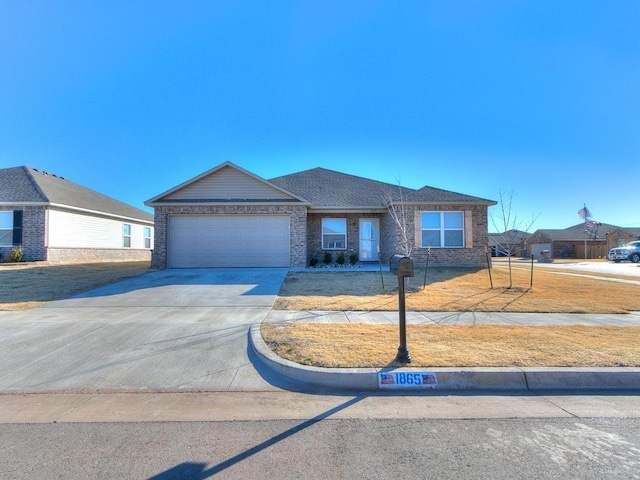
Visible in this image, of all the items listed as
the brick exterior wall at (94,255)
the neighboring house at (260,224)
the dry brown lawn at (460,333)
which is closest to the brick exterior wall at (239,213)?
the neighboring house at (260,224)

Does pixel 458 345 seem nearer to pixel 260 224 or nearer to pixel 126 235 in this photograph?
pixel 260 224

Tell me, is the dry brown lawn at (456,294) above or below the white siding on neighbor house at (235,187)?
below

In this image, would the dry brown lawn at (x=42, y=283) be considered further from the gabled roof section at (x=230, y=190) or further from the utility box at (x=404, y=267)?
the utility box at (x=404, y=267)

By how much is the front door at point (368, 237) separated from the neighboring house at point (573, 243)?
135 feet

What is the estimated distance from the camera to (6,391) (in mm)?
4281

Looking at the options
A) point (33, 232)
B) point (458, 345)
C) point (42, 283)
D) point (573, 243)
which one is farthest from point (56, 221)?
point (573, 243)

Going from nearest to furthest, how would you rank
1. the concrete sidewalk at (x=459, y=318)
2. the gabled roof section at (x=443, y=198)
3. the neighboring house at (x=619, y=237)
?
the concrete sidewalk at (x=459, y=318), the gabled roof section at (x=443, y=198), the neighboring house at (x=619, y=237)

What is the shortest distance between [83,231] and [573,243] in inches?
2311

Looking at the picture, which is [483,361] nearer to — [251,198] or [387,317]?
[387,317]

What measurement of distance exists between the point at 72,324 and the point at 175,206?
9.30 metres

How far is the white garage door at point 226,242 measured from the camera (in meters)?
15.9

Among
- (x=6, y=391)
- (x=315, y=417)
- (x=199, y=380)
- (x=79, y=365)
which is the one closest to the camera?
(x=315, y=417)

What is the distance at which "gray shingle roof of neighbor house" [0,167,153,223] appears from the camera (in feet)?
59.1

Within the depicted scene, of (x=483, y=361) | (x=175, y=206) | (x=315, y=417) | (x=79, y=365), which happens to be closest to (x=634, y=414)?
(x=483, y=361)
